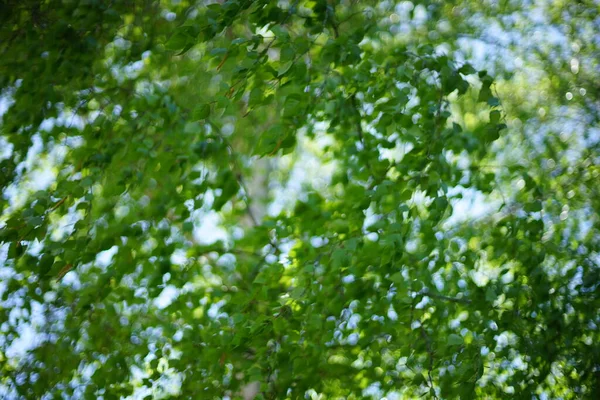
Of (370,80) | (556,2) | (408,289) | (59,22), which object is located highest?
(59,22)

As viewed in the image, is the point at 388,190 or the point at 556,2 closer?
the point at 388,190

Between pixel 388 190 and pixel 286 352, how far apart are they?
55 cm

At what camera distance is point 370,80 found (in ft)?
6.56

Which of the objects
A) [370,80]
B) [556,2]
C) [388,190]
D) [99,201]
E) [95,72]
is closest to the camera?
[388,190]

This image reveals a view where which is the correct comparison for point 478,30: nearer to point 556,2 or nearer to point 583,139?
point 556,2

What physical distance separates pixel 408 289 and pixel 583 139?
1.54 meters

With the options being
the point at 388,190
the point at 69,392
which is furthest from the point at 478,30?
the point at 69,392

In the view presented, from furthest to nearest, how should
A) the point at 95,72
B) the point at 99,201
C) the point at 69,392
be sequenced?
the point at 99,201 → the point at 95,72 → the point at 69,392

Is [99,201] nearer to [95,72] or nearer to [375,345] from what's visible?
[95,72]

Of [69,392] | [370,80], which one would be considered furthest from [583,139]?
[69,392]

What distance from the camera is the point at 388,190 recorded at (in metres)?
1.87

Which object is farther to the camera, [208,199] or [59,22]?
[208,199]

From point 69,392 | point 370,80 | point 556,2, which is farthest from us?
point 556,2

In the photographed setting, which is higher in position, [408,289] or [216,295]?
[408,289]
